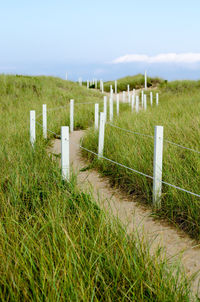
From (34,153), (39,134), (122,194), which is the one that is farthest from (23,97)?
(122,194)

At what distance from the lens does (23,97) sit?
17281mm

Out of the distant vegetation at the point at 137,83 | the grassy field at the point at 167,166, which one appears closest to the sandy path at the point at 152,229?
the grassy field at the point at 167,166

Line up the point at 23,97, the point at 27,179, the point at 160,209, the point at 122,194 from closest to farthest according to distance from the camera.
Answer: the point at 27,179, the point at 160,209, the point at 122,194, the point at 23,97

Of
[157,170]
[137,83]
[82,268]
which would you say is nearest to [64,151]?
[157,170]

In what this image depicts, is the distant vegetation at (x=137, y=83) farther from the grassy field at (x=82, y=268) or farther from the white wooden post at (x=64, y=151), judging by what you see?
the grassy field at (x=82, y=268)

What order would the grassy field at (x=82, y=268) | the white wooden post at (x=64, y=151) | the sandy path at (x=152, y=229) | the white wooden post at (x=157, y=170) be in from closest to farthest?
the grassy field at (x=82, y=268)
the sandy path at (x=152, y=229)
the white wooden post at (x=157, y=170)
the white wooden post at (x=64, y=151)

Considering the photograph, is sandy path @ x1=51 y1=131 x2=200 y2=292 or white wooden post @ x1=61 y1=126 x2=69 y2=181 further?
white wooden post @ x1=61 y1=126 x2=69 y2=181

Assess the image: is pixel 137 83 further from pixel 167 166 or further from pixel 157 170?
pixel 157 170

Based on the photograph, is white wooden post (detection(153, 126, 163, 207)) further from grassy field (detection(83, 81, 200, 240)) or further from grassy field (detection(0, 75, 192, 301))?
grassy field (detection(0, 75, 192, 301))

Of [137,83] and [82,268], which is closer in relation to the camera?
→ [82,268]

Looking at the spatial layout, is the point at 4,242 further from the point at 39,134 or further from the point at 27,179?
the point at 39,134

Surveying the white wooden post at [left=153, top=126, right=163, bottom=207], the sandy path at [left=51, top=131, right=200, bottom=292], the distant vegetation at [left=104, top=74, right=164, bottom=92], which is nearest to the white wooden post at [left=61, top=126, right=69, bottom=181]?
the sandy path at [left=51, top=131, right=200, bottom=292]

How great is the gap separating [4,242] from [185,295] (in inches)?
59.3

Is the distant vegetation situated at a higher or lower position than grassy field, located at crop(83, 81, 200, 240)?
higher
